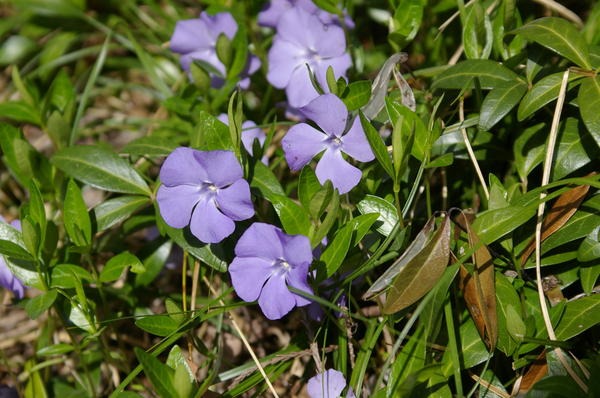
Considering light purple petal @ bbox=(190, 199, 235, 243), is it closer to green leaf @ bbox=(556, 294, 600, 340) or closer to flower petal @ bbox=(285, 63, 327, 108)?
flower petal @ bbox=(285, 63, 327, 108)

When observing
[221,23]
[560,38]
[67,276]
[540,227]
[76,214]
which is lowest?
[67,276]

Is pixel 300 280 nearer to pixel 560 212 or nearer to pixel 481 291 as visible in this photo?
pixel 481 291

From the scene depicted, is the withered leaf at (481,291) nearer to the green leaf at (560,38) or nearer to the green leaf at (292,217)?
the green leaf at (292,217)

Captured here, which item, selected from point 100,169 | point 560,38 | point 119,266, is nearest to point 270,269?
point 119,266

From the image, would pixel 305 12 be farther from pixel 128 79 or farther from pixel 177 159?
pixel 128 79

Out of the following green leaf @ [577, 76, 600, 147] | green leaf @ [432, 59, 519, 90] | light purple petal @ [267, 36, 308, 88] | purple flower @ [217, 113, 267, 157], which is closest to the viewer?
green leaf @ [577, 76, 600, 147]

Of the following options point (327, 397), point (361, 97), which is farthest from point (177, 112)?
point (327, 397)

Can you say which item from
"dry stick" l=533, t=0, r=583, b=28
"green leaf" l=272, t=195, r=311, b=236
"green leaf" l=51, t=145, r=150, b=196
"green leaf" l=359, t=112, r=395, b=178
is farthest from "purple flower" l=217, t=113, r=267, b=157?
"dry stick" l=533, t=0, r=583, b=28

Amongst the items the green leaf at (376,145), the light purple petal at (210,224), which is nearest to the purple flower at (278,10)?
the green leaf at (376,145)
